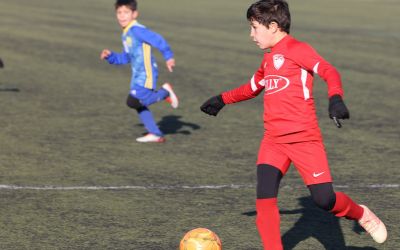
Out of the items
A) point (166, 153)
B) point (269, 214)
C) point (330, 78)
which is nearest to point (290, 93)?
point (330, 78)

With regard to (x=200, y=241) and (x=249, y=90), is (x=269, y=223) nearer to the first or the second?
(x=200, y=241)

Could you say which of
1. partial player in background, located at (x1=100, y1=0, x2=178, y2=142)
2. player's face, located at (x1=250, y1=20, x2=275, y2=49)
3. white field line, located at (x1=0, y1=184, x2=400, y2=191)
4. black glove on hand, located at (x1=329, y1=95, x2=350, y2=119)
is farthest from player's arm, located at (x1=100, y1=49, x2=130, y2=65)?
black glove on hand, located at (x1=329, y1=95, x2=350, y2=119)

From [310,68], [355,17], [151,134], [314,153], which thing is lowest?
[355,17]

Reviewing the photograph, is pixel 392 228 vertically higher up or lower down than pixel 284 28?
lower down

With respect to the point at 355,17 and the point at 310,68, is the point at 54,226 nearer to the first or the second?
the point at 310,68

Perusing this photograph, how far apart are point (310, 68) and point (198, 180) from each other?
3242 millimetres

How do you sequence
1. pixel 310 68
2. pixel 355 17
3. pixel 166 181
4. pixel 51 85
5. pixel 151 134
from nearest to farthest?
pixel 310 68 < pixel 166 181 < pixel 151 134 < pixel 51 85 < pixel 355 17

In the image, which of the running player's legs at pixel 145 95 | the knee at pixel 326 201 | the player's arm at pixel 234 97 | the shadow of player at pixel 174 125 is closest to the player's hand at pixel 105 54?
the running player's legs at pixel 145 95

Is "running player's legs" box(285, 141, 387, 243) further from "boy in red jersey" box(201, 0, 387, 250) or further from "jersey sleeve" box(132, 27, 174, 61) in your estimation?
"jersey sleeve" box(132, 27, 174, 61)

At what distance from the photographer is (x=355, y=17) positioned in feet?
103

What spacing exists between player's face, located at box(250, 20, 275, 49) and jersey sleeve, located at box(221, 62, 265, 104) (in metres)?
0.28

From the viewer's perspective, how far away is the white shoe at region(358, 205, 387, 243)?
6.61 meters

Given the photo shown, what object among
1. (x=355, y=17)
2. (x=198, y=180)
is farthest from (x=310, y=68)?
(x=355, y=17)

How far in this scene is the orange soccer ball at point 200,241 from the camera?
647cm
